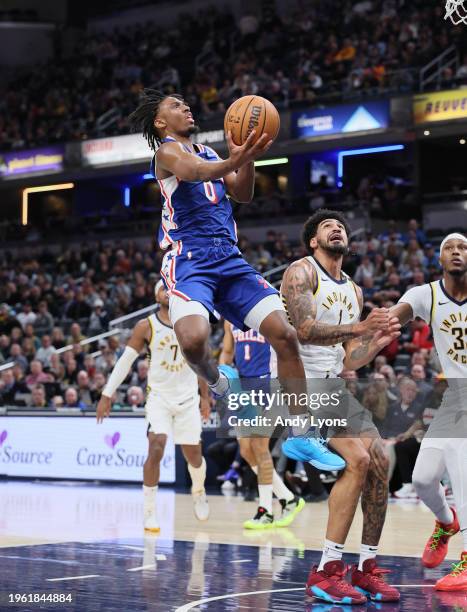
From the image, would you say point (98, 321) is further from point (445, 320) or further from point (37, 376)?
point (445, 320)

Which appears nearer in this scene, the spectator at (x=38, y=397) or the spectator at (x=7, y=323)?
the spectator at (x=38, y=397)

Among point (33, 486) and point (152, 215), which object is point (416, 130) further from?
point (33, 486)

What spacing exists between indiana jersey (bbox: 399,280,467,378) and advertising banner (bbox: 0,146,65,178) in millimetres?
26418

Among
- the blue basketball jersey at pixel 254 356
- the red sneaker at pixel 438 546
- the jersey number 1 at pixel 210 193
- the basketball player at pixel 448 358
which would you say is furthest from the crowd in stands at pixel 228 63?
the jersey number 1 at pixel 210 193

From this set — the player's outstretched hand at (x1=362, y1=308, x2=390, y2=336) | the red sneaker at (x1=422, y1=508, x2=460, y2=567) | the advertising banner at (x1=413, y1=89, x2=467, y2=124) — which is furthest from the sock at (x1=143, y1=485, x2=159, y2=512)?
the advertising banner at (x1=413, y1=89, x2=467, y2=124)

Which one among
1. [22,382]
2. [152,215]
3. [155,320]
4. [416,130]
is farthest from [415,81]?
[155,320]

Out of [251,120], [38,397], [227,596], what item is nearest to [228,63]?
[38,397]

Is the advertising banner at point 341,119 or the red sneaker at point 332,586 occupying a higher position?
the advertising banner at point 341,119

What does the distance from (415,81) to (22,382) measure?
12213 mm

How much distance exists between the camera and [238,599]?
19.7 feet

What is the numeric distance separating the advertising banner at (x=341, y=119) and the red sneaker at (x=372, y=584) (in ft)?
64.6

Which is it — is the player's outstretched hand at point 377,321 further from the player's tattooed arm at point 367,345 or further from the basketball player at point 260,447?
the basketball player at point 260,447

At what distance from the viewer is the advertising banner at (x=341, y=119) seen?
25.0 meters

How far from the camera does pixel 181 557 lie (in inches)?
308
